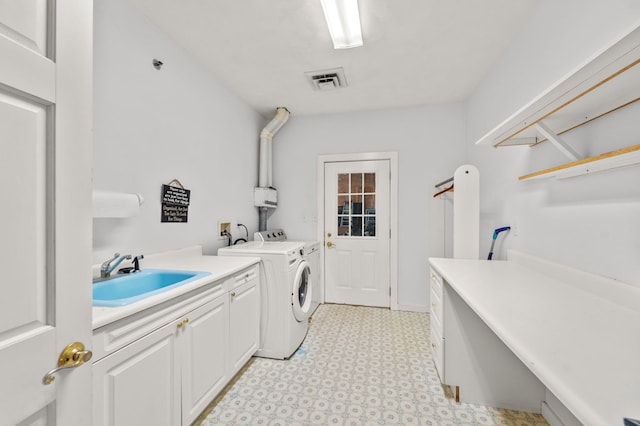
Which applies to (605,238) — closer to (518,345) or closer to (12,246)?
(518,345)

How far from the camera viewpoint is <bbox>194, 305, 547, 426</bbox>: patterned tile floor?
1618mm

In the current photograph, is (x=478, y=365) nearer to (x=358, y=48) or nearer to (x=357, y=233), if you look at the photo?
(x=357, y=233)

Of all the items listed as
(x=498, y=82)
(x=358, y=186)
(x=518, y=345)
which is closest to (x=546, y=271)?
(x=518, y=345)

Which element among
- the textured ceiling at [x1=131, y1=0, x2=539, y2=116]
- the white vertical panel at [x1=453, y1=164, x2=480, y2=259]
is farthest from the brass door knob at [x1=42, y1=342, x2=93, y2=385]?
the white vertical panel at [x1=453, y1=164, x2=480, y2=259]

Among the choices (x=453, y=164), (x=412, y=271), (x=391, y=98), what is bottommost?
(x=412, y=271)

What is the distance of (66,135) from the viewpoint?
67 centimetres

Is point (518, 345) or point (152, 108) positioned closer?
point (518, 345)

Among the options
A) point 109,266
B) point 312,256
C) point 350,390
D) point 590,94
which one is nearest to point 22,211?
point 109,266

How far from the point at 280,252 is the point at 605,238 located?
1.93m

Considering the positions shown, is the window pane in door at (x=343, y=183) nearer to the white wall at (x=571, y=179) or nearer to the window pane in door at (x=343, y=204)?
the window pane in door at (x=343, y=204)

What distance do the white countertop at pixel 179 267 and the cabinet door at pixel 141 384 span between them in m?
0.16

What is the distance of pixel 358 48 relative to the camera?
221cm

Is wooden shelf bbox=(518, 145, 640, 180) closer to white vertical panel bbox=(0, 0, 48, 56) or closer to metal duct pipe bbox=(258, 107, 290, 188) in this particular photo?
white vertical panel bbox=(0, 0, 48, 56)

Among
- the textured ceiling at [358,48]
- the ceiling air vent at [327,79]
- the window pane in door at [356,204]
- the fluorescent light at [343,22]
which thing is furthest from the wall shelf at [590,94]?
the window pane in door at [356,204]
